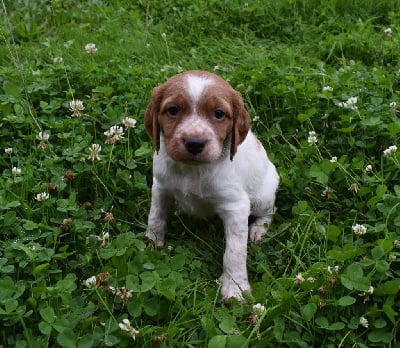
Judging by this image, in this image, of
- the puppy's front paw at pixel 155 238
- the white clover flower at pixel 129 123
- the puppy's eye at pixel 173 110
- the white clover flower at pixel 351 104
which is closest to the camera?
the puppy's eye at pixel 173 110

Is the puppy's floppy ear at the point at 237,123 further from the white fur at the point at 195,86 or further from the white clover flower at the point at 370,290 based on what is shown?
the white clover flower at the point at 370,290

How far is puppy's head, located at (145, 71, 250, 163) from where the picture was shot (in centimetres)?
367

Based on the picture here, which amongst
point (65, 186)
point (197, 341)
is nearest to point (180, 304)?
point (197, 341)

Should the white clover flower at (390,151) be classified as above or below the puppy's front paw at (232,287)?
above

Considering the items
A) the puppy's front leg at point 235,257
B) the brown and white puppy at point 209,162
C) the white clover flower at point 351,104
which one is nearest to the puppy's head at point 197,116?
the brown and white puppy at point 209,162

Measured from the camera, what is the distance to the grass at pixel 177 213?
3.38 meters

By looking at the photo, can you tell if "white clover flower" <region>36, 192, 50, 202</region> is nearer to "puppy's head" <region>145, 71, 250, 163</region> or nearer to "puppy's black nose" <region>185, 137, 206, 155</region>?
"puppy's head" <region>145, 71, 250, 163</region>

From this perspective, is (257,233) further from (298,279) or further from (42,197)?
(42,197)

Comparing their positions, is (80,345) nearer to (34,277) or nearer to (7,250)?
(34,277)

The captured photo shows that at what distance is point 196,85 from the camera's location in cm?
375

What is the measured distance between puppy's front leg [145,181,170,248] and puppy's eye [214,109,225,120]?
745 millimetres

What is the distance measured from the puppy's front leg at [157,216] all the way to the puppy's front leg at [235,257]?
1.53 ft

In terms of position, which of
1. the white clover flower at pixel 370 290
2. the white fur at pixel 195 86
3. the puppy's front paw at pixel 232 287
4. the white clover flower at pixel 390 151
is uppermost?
the white fur at pixel 195 86

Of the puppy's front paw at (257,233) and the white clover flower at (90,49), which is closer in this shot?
the puppy's front paw at (257,233)
